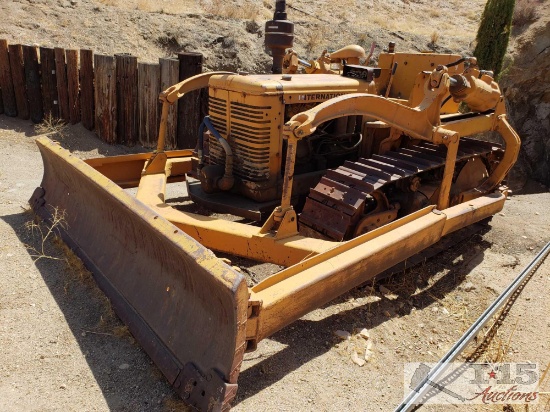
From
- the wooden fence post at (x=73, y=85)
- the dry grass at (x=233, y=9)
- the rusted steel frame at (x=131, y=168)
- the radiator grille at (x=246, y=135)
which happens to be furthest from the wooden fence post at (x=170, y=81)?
the dry grass at (x=233, y=9)

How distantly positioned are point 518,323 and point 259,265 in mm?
2386

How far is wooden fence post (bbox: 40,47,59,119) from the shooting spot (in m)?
8.53

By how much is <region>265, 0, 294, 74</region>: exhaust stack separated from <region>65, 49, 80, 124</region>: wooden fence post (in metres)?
4.31

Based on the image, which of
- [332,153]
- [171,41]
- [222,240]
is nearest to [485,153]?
[332,153]

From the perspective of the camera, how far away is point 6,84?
8898mm

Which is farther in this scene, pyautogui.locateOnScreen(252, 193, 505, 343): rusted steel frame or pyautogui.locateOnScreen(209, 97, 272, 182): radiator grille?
pyautogui.locateOnScreen(209, 97, 272, 182): radiator grille

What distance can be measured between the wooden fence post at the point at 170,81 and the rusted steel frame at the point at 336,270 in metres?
5.40

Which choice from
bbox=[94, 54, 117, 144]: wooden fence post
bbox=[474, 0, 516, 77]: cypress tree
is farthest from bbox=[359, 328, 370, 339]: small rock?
bbox=[474, 0, 516, 77]: cypress tree

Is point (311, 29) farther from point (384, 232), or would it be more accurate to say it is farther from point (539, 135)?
point (384, 232)

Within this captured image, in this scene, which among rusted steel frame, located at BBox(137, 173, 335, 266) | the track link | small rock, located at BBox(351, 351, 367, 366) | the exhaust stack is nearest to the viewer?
small rock, located at BBox(351, 351, 367, 366)

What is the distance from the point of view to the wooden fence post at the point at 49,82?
28.0ft

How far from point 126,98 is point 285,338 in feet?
20.5

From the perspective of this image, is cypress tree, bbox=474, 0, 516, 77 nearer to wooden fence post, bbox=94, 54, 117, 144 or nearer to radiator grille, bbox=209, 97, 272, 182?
wooden fence post, bbox=94, 54, 117, 144

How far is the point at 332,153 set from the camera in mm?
5215
